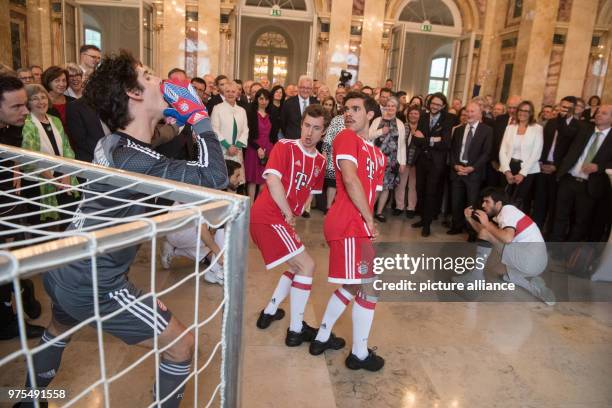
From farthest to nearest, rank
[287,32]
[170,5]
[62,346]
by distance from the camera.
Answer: [287,32], [170,5], [62,346]

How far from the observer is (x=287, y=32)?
771 inches

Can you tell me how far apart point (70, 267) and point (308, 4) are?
1148 centimetres

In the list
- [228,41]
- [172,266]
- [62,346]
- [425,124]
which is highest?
[228,41]

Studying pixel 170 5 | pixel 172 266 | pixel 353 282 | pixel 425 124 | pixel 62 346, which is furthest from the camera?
pixel 170 5

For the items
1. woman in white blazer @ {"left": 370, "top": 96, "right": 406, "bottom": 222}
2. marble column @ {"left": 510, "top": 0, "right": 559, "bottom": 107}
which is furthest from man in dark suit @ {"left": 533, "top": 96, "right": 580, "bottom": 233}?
marble column @ {"left": 510, "top": 0, "right": 559, "bottom": 107}

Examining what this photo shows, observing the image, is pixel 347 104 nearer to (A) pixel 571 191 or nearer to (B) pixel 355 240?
(B) pixel 355 240

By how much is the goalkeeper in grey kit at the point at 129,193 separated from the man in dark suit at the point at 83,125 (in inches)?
79.2

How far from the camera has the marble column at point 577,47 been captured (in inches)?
414

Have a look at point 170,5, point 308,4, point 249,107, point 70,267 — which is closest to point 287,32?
point 308,4

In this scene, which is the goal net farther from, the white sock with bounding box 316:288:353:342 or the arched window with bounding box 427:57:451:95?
the arched window with bounding box 427:57:451:95

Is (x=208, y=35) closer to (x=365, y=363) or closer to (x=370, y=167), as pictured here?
(x=370, y=167)

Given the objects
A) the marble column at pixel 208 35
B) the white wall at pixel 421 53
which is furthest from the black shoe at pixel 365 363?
the white wall at pixel 421 53

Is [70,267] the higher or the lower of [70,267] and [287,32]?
the lower

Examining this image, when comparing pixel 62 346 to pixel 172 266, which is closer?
pixel 62 346
